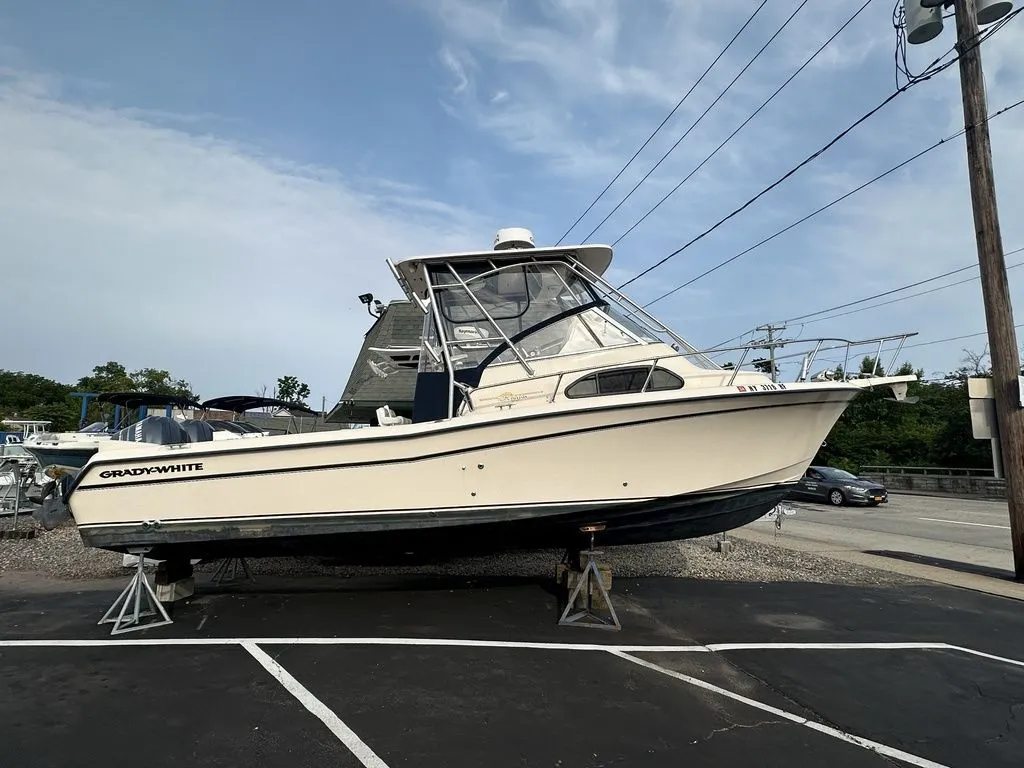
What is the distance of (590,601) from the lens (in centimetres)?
534

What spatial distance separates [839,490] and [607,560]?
13.3 meters

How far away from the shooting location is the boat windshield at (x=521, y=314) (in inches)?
212

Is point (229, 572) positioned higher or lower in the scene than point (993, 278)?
lower

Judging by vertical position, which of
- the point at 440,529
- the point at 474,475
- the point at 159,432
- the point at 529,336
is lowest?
the point at 440,529

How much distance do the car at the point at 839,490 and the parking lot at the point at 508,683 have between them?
12.6 metres

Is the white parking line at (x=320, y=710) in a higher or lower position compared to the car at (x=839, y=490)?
lower

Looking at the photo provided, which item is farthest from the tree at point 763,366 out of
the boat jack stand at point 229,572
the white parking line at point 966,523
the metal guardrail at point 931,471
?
the metal guardrail at point 931,471

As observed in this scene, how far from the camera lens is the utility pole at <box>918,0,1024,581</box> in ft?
22.7

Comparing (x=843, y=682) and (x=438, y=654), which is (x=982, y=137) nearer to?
(x=843, y=682)

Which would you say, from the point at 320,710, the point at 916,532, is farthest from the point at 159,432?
the point at 916,532

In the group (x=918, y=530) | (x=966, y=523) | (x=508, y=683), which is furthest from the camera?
(x=966, y=523)

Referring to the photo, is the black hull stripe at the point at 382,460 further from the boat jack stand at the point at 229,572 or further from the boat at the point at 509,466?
the boat jack stand at the point at 229,572

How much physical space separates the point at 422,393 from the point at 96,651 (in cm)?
309

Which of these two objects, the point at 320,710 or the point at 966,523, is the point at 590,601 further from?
the point at 966,523
